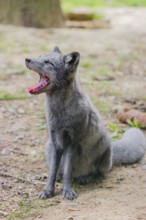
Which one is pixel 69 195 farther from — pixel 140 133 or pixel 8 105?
pixel 8 105

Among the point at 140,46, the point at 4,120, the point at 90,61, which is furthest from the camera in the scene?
the point at 140,46

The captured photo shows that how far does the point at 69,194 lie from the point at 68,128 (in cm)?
65

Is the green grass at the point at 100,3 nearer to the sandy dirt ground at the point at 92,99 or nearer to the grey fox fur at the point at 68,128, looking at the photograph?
the sandy dirt ground at the point at 92,99

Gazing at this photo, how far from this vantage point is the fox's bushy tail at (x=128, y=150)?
5.69 metres

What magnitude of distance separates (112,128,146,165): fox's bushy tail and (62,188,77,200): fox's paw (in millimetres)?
900

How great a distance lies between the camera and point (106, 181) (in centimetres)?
537

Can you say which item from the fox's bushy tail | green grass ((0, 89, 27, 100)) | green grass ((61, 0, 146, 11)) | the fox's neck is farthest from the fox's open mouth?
green grass ((61, 0, 146, 11))

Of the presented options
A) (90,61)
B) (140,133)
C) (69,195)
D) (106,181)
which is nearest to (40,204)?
(69,195)

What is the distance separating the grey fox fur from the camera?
4.82 m

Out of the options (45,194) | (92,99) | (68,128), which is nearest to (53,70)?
(68,128)

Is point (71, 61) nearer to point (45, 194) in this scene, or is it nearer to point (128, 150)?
point (45, 194)

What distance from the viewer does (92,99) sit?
24.7ft

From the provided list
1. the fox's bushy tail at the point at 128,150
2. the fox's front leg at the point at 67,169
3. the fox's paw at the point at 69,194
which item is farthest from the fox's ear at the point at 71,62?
the fox's bushy tail at the point at 128,150

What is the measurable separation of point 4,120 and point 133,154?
77.1 inches
